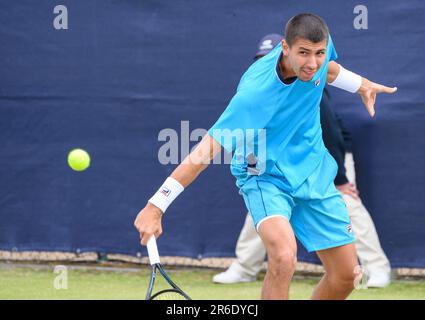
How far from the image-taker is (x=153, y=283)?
14.3 ft

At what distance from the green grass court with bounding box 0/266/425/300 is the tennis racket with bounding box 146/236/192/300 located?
6.36 ft

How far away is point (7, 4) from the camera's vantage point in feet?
23.8

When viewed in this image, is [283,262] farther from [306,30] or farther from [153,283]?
[306,30]

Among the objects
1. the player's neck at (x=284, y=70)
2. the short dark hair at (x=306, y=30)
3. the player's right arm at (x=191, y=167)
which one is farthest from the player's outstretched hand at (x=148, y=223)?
the short dark hair at (x=306, y=30)

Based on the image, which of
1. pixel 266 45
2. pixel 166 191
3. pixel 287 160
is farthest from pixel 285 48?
pixel 266 45

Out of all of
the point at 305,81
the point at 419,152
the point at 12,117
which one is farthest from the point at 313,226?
the point at 12,117

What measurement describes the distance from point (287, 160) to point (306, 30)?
2.21ft

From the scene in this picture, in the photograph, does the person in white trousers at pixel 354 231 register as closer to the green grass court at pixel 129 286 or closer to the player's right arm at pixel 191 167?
the green grass court at pixel 129 286

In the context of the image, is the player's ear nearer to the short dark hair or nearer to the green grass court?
the short dark hair

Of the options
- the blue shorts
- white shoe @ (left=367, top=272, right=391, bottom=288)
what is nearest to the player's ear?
the blue shorts

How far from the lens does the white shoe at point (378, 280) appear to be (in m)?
6.66

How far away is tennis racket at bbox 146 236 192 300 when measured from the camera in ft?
13.8
